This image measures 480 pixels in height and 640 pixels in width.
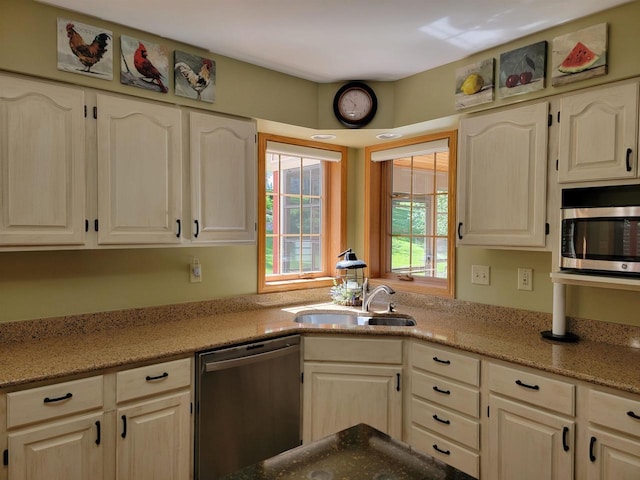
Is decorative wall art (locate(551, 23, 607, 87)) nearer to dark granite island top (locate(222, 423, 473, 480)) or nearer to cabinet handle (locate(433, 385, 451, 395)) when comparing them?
cabinet handle (locate(433, 385, 451, 395))

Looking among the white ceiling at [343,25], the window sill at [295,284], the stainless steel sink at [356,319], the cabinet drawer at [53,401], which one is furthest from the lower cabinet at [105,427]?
the white ceiling at [343,25]

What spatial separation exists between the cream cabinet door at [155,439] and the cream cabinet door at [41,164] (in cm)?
82

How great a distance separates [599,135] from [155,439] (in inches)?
94.1

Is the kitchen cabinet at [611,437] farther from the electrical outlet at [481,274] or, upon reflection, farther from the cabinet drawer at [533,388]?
the electrical outlet at [481,274]

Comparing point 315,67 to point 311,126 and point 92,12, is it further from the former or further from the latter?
point 92,12

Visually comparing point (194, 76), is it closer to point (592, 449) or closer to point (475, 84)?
point (475, 84)

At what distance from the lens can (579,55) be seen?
2053mm

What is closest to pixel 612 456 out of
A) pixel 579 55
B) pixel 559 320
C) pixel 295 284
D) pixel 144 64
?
pixel 559 320

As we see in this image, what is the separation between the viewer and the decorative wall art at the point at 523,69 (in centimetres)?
219

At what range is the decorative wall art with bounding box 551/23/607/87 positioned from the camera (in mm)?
1982

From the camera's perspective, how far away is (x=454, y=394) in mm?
2154

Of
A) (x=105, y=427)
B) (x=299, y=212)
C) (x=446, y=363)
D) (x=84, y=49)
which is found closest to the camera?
(x=105, y=427)

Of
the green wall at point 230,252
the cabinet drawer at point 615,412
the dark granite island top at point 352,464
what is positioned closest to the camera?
the dark granite island top at point 352,464

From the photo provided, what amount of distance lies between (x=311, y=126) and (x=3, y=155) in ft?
5.83
